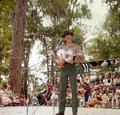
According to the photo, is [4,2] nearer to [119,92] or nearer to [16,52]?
[16,52]

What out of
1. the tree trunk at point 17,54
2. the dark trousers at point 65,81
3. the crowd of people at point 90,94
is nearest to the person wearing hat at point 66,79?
the dark trousers at point 65,81

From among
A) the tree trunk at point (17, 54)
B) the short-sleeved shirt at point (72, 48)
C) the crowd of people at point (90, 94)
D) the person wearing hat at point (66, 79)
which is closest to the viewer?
the person wearing hat at point (66, 79)

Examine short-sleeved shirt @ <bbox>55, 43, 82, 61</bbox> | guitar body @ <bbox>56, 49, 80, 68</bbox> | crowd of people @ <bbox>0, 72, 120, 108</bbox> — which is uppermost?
short-sleeved shirt @ <bbox>55, 43, 82, 61</bbox>

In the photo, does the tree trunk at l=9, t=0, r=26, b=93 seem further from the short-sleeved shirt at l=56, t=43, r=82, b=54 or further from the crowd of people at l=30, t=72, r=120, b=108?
the short-sleeved shirt at l=56, t=43, r=82, b=54

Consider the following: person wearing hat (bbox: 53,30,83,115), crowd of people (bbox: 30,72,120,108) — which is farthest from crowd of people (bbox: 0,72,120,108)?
person wearing hat (bbox: 53,30,83,115)

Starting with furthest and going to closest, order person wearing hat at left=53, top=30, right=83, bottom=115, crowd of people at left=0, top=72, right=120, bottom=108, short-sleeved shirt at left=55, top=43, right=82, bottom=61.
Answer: crowd of people at left=0, top=72, right=120, bottom=108 < short-sleeved shirt at left=55, top=43, right=82, bottom=61 < person wearing hat at left=53, top=30, right=83, bottom=115

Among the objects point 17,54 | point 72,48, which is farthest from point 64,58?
point 17,54

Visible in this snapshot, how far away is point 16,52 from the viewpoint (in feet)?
37.2

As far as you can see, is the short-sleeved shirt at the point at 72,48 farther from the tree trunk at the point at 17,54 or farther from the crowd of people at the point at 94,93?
the tree trunk at the point at 17,54

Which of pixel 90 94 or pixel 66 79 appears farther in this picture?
pixel 90 94

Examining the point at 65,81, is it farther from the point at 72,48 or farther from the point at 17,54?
the point at 17,54

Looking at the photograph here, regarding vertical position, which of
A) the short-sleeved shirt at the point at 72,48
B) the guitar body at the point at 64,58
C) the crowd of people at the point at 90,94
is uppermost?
the short-sleeved shirt at the point at 72,48

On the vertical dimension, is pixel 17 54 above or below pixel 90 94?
above

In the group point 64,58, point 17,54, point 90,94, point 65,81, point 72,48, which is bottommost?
point 90,94
